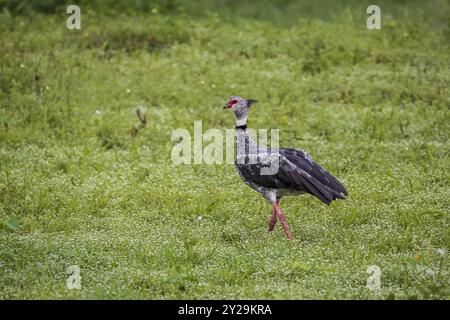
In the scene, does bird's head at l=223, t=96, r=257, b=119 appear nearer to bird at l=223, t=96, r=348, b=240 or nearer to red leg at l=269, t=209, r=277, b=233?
bird at l=223, t=96, r=348, b=240

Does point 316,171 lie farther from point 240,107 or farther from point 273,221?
point 240,107

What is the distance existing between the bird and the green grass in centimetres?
50

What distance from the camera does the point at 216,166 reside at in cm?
1291

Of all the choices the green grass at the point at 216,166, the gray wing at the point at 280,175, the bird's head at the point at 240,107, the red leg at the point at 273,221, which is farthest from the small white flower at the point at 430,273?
the bird's head at the point at 240,107

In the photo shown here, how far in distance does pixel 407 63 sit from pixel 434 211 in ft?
20.4

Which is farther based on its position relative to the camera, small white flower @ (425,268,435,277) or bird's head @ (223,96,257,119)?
bird's head @ (223,96,257,119)

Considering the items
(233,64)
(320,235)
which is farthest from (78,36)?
(320,235)

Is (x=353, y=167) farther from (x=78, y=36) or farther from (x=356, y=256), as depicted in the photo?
(x=78, y=36)

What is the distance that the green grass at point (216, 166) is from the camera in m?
8.99

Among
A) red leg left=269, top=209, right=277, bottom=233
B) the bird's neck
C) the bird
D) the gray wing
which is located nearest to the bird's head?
the bird's neck

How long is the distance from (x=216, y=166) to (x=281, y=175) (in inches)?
111

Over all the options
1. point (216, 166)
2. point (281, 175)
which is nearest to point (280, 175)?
point (281, 175)

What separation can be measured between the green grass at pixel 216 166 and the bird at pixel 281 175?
0.50 meters

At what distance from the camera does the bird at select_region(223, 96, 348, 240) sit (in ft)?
32.9
